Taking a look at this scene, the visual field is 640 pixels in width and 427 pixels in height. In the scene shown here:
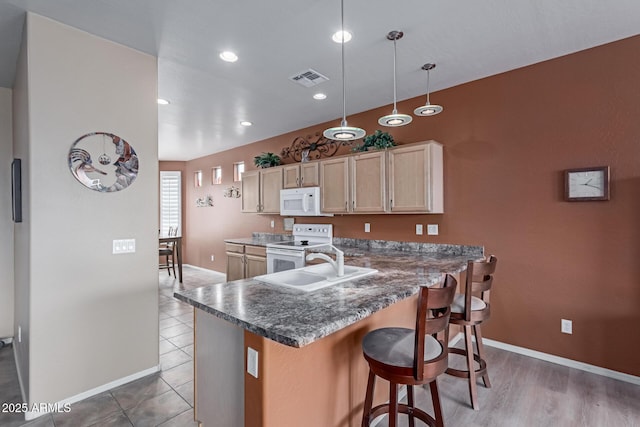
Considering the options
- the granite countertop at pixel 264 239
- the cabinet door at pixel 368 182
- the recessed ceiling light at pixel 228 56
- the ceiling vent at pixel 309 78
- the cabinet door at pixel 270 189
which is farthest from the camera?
the granite countertop at pixel 264 239

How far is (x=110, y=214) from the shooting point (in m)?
2.40

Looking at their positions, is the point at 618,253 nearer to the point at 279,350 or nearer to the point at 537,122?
the point at 537,122

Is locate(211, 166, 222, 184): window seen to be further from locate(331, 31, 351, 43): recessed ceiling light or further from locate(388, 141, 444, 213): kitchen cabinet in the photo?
locate(331, 31, 351, 43): recessed ceiling light

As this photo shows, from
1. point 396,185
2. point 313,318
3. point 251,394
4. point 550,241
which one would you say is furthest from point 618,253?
point 251,394

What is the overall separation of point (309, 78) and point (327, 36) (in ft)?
2.45

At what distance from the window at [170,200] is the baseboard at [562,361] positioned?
6.73 m

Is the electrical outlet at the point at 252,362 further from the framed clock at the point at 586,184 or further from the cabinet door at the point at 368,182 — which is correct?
the framed clock at the point at 586,184

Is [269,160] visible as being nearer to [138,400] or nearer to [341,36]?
[341,36]

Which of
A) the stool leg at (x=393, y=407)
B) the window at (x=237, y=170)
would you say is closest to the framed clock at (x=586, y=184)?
the stool leg at (x=393, y=407)

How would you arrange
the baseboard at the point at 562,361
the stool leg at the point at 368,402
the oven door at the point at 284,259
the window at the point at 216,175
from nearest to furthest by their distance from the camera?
the stool leg at the point at 368,402 → the baseboard at the point at 562,361 → the oven door at the point at 284,259 → the window at the point at 216,175

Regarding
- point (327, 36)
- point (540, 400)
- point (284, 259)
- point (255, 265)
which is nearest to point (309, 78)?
point (327, 36)

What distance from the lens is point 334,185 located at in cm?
397

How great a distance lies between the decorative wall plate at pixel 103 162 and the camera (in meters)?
2.25

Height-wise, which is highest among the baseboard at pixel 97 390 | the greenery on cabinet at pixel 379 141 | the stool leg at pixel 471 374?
the greenery on cabinet at pixel 379 141
